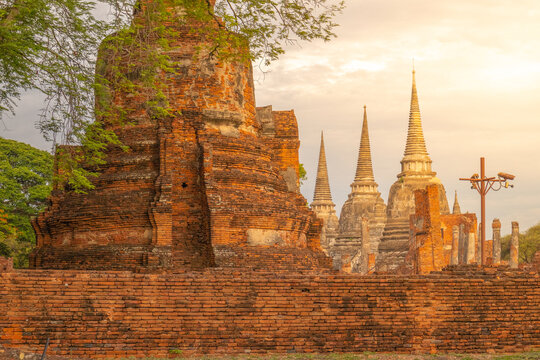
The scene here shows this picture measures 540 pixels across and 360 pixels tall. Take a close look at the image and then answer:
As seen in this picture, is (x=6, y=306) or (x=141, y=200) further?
(x=141, y=200)

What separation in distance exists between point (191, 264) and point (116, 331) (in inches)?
154

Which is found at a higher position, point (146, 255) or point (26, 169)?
point (26, 169)

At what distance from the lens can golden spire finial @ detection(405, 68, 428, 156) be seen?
65875 mm

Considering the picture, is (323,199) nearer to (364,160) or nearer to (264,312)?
(364,160)

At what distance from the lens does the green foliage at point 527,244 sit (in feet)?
174

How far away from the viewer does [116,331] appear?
10148 millimetres

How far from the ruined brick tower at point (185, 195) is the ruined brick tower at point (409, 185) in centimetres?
3849

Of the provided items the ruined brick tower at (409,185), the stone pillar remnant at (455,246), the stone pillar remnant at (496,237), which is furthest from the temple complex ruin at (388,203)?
the stone pillar remnant at (496,237)

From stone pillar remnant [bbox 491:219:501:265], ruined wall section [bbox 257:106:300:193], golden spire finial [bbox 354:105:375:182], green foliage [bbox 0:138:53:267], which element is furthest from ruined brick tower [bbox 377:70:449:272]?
ruined wall section [bbox 257:106:300:193]

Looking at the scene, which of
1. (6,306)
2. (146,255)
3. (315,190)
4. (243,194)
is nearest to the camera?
(6,306)

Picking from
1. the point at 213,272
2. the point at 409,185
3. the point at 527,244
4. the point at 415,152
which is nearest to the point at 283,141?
the point at 213,272

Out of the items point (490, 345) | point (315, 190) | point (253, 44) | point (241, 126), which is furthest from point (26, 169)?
point (315, 190)

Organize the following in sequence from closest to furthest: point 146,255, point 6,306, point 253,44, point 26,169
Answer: point 6,306 → point 253,44 → point 146,255 → point 26,169

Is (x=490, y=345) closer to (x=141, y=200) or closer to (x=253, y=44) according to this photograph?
(x=253, y=44)
